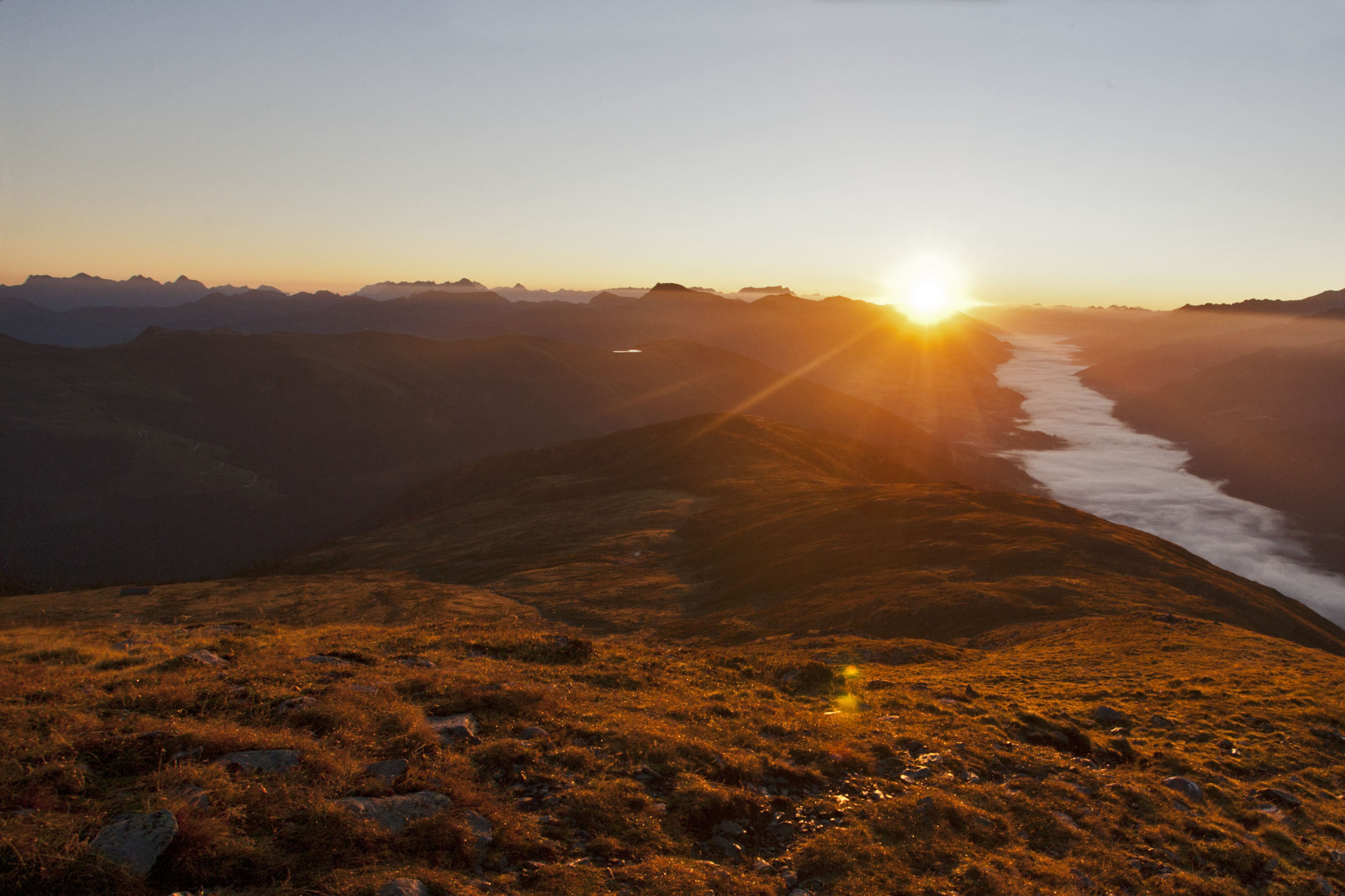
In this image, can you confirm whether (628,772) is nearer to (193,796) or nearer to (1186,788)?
(193,796)

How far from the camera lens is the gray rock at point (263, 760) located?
38.6 feet

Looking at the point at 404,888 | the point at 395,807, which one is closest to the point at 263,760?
the point at 395,807

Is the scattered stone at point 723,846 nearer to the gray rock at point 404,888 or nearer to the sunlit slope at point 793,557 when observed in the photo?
the gray rock at point 404,888

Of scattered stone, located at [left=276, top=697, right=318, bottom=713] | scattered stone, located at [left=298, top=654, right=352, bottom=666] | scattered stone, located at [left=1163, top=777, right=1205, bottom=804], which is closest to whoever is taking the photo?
scattered stone, located at [left=276, top=697, right=318, bottom=713]

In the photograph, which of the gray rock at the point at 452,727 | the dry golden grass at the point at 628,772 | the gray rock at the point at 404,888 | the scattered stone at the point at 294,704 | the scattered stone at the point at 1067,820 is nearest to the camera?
the gray rock at the point at 404,888

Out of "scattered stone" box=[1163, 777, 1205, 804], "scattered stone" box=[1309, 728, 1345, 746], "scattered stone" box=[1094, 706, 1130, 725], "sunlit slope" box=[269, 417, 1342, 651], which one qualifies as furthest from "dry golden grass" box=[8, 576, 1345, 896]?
"sunlit slope" box=[269, 417, 1342, 651]

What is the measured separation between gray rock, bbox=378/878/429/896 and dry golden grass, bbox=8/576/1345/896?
0.20 metres

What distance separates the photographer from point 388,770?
1285 cm

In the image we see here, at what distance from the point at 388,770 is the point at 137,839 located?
4.46 meters

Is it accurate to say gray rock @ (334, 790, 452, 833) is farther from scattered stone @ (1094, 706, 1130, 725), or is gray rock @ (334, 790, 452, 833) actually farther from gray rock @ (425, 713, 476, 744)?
scattered stone @ (1094, 706, 1130, 725)

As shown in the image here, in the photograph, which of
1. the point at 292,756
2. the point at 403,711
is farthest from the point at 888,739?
the point at 292,756

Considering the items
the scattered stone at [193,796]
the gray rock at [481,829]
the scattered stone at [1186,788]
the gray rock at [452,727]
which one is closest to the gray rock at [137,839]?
the scattered stone at [193,796]

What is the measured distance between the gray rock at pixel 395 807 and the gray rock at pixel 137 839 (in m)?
2.33

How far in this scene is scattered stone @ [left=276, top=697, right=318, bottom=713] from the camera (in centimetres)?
1483
